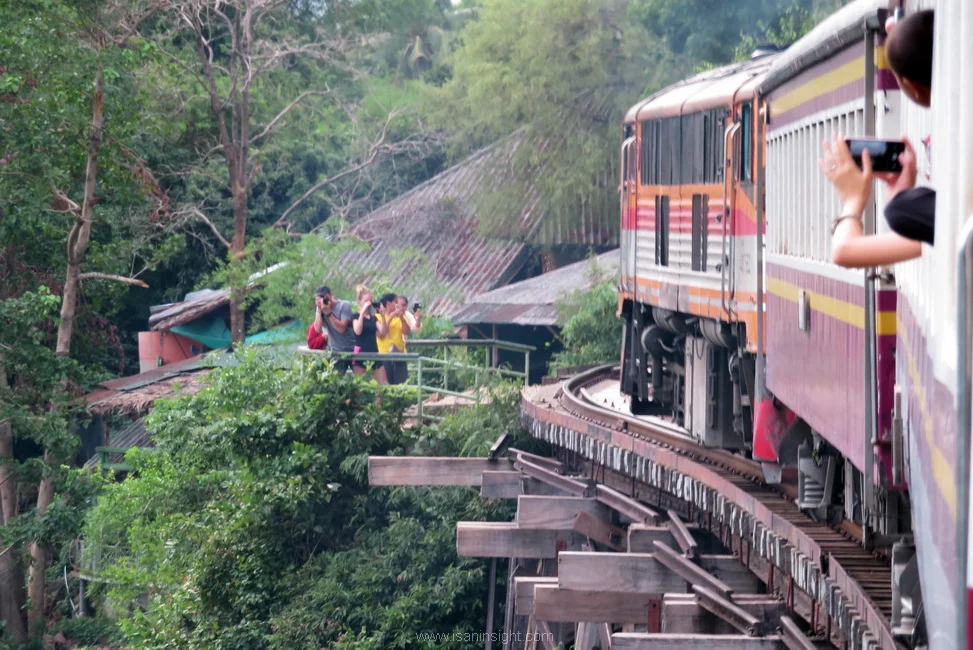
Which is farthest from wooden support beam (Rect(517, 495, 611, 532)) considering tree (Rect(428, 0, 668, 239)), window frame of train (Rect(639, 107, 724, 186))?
tree (Rect(428, 0, 668, 239))

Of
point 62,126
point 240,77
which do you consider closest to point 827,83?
point 62,126

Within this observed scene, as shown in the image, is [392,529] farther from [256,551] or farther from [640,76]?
[640,76]

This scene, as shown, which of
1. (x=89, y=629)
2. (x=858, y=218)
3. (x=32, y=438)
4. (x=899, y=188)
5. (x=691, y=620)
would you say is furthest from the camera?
(x=89, y=629)

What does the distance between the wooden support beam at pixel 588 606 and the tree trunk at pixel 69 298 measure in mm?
12860

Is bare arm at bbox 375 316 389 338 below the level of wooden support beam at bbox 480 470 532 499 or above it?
above

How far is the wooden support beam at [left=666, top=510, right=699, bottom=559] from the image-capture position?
26.5 feet

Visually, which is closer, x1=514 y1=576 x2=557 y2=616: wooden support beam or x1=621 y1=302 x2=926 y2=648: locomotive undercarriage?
x1=621 y1=302 x2=926 y2=648: locomotive undercarriage

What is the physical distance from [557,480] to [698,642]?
516 cm

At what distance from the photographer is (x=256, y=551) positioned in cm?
1352

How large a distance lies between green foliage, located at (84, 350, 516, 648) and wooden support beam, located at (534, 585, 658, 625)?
4834 mm

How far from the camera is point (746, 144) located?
7.62 metres

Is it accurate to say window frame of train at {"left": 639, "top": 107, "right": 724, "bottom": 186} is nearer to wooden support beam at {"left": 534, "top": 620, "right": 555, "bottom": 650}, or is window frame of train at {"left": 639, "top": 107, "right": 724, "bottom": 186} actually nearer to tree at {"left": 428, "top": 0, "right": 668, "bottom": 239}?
wooden support beam at {"left": 534, "top": 620, "right": 555, "bottom": 650}

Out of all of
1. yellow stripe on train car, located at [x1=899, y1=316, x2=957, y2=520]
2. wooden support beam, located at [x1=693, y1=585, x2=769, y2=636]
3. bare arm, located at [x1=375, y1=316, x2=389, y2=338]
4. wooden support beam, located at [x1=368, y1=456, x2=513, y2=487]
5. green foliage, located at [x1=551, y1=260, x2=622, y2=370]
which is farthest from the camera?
green foliage, located at [x1=551, y1=260, x2=622, y2=370]

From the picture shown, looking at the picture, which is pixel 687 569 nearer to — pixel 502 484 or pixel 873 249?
pixel 502 484
